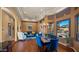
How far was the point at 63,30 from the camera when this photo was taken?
2.65m

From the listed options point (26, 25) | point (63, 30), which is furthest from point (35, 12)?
point (63, 30)

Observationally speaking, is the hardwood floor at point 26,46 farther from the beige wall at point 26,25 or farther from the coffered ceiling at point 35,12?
the coffered ceiling at point 35,12

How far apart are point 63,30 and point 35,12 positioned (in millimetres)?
863

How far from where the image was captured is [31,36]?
2742mm

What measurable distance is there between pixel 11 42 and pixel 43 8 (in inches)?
46.8

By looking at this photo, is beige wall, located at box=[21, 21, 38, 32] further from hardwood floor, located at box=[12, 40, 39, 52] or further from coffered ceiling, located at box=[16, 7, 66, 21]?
hardwood floor, located at box=[12, 40, 39, 52]

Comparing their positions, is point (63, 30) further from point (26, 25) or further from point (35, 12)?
point (26, 25)

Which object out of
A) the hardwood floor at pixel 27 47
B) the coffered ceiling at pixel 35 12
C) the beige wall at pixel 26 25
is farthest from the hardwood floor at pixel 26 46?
the coffered ceiling at pixel 35 12

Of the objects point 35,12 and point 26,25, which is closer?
point 35,12

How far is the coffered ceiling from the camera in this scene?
2.57 metres

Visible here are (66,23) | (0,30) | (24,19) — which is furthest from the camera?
(24,19)

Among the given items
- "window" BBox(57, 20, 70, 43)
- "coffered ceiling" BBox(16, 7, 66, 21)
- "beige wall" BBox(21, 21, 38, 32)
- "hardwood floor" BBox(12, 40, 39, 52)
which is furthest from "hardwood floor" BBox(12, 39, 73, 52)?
"coffered ceiling" BBox(16, 7, 66, 21)
